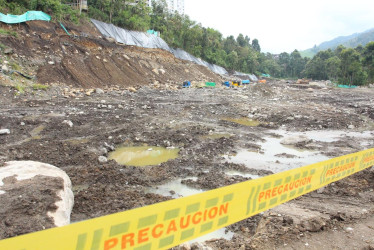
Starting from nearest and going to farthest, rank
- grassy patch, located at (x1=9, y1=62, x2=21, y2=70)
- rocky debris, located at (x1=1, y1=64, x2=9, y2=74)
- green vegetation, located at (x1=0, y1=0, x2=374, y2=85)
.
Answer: rocky debris, located at (x1=1, y1=64, x2=9, y2=74)
grassy patch, located at (x1=9, y1=62, x2=21, y2=70)
green vegetation, located at (x1=0, y1=0, x2=374, y2=85)

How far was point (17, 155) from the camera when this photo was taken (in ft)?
20.7

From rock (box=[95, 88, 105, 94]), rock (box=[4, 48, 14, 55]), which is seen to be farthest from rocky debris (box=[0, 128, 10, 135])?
rock (box=[4, 48, 14, 55])

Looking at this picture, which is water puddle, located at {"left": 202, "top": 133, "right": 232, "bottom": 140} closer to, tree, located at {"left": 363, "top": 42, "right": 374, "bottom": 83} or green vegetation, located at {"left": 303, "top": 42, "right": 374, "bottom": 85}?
green vegetation, located at {"left": 303, "top": 42, "right": 374, "bottom": 85}

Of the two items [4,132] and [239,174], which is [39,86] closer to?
[4,132]

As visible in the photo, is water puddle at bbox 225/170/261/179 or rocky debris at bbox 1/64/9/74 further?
rocky debris at bbox 1/64/9/74

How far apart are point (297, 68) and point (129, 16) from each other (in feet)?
239

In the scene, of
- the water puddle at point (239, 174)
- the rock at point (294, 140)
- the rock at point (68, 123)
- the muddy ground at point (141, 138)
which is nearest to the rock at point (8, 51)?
the muddy ground at point (141, 138)

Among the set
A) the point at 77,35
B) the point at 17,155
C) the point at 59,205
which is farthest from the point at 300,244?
the point at 77,35

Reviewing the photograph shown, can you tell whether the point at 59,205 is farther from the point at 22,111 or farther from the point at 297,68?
the point at 297,68

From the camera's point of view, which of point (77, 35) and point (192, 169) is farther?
point (77, 35)

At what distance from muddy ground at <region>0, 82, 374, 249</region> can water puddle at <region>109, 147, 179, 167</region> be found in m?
0.30

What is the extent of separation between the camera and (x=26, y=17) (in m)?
18.6

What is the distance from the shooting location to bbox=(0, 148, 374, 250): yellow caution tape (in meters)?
1.46

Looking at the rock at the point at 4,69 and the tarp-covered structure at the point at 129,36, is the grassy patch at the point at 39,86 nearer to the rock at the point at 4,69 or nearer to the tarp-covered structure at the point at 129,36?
the rock at the point at 4,69
